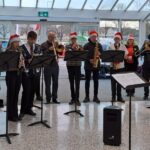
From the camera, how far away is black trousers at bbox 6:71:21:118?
5465 mm

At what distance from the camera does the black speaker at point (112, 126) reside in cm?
448

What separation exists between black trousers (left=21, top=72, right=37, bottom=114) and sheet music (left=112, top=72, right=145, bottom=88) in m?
2.28

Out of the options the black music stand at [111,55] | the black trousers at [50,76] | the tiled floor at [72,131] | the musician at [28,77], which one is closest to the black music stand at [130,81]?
the tiled floor at [72,131]

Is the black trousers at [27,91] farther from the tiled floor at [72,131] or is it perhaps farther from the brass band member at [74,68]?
the brass band member at [74,68]

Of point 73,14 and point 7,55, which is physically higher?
point 73,14

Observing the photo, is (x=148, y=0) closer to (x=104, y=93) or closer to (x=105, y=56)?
(x=104, y=93)

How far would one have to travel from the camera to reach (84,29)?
1341cm

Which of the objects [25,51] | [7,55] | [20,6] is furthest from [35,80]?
[20,6]

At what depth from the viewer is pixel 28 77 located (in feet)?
19.4

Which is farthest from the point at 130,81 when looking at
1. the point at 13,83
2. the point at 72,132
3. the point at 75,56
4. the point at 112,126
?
the point at 75,56

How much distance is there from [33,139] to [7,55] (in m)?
1.18

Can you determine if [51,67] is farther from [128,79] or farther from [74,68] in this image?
[128,79]

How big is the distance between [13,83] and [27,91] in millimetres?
489

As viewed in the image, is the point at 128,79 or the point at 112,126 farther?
the point at 112,126
